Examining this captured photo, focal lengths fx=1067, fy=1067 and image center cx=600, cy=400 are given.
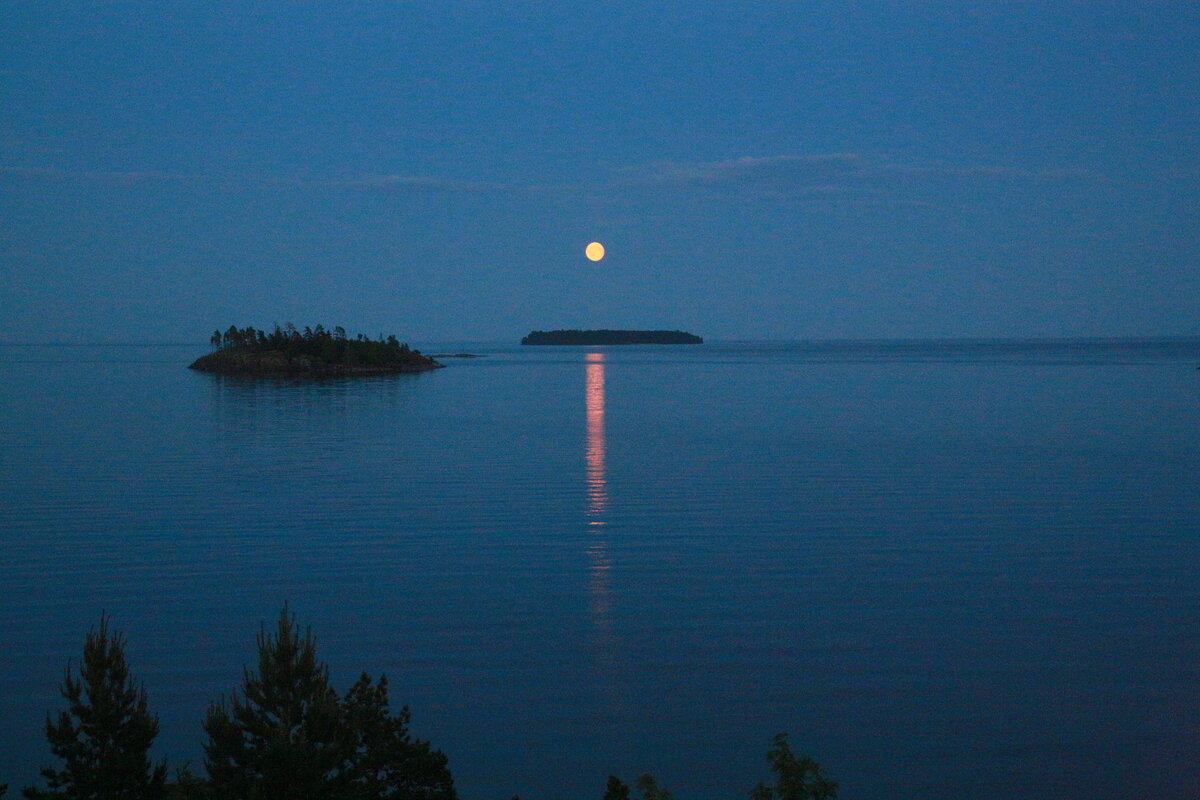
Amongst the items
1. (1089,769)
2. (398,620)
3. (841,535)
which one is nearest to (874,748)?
(1089,769)

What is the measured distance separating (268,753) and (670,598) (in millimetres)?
9043

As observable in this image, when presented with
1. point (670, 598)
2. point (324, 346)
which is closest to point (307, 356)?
point (324, 346)

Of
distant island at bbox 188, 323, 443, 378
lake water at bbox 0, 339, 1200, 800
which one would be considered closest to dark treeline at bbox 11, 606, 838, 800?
lake water at bbox 0, 339, 1200, 800

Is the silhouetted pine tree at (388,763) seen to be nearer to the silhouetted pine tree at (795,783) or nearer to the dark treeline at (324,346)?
the silhouetted pine tree at (795,783)

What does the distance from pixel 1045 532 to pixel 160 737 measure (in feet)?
54.2

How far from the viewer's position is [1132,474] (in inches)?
1142

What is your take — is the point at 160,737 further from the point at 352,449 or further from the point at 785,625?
the point at 352,449

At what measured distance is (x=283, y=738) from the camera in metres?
7.41

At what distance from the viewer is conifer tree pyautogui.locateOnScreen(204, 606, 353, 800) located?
743cm

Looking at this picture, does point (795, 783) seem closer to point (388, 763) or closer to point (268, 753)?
point (388, 763)

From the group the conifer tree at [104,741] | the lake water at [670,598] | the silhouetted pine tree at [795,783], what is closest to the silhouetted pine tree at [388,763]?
the conifer tree at [104,741]

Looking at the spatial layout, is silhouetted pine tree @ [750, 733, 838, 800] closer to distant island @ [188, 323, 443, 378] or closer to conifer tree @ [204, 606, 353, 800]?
conifer tree @ [204, 606, 353, 800]

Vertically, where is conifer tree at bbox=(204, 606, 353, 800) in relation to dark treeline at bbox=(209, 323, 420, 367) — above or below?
below

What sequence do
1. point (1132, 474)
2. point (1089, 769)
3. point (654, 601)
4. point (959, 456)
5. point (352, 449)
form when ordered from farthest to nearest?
point (352, 449)
point (959, 456)
point (1132, 474)
point (654, 601)
point (1089, 769)
